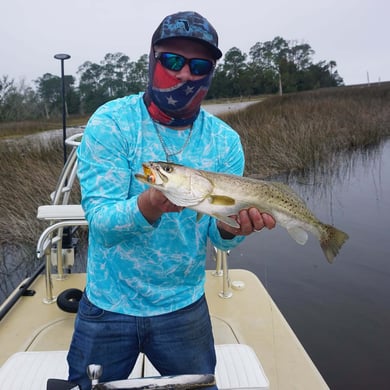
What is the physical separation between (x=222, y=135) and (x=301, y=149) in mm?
10770

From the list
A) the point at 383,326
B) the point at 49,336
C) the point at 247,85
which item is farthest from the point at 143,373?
the point at 247,85

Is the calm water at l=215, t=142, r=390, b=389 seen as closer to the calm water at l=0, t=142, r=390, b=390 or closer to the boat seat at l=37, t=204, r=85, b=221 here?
the calm water at l=0, t=142, r=390, b=390

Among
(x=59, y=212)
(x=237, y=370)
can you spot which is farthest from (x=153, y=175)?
(x=59, y=212)

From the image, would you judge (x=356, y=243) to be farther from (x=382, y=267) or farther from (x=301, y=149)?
(x=301, y=149)

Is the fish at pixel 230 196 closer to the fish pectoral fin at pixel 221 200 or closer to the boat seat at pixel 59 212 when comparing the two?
the fish pectoral fin at pixel 221 200

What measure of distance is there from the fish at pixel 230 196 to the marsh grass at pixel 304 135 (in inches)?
348

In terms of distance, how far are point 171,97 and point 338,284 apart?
5.48 meters

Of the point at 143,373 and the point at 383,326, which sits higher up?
the point at 143,373

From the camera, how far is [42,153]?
1073 cm

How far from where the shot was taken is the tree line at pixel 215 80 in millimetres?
34906

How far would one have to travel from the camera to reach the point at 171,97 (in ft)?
6.37

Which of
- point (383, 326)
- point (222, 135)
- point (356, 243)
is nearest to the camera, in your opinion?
point (222, 135)

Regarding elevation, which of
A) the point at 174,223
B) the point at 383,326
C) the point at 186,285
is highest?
the point at 174,223

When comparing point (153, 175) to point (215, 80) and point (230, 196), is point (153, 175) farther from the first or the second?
point (215, 80)
